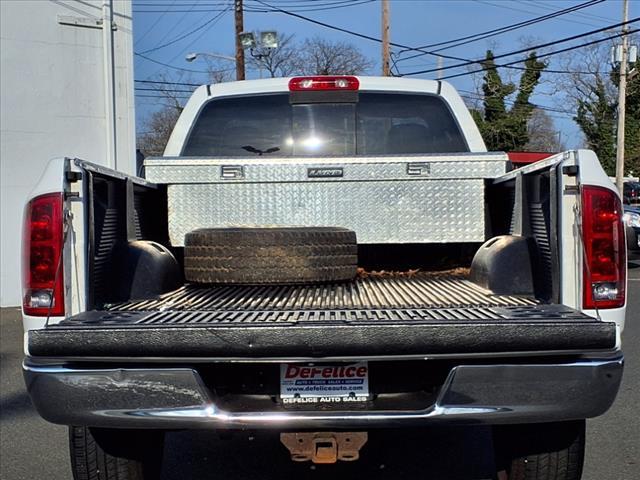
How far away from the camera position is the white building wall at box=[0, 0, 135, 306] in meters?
9.91

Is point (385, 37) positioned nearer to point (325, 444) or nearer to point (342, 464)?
point (342, 464)

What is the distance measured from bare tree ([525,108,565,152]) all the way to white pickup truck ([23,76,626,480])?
48993mm

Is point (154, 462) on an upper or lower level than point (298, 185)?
lower

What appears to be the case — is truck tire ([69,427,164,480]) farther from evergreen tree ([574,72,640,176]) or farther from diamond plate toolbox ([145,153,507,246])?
evergreen tree ([574,72,640,176])

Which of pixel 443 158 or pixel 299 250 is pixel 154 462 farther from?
pixel 443 158

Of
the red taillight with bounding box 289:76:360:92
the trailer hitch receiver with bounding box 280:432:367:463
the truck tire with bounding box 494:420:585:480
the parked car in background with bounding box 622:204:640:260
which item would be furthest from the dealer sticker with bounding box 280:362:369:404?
the parked car in background with bounding box 622:204:640:260

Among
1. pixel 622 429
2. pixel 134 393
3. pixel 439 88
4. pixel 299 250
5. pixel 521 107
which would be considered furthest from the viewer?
pixel 521 107

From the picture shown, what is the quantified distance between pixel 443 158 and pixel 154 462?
2.01 m

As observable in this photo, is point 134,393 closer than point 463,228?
Yes

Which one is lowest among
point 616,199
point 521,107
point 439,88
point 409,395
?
point 409,395

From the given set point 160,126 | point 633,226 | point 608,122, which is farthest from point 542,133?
point 633,226

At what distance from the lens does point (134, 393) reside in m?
2.60

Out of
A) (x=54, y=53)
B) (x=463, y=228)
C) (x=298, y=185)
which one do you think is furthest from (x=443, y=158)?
(x=54, y=53)

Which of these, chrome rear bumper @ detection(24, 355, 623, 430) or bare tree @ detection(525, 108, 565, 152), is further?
bare tree @ detection(525, 108, 565, 152)
